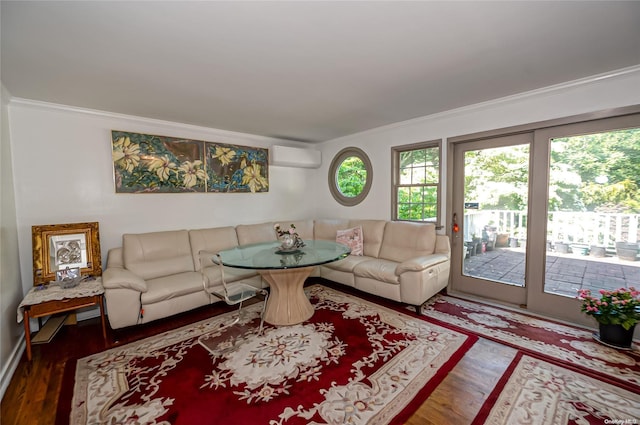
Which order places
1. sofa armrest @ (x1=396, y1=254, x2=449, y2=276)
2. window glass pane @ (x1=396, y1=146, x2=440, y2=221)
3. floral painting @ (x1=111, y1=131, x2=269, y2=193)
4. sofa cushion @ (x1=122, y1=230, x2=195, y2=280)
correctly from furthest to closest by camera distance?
window glass pane @ (x1=396, y1=146, x2=440, y2=221)
floral painting @ (x1=111, y1=131, x2=269, y2=193)
sofa cushion @ (x1=122, y1=230, x2=195, y2=280)
sofa armrest @ (x1=396, y1=254, x2=449, y2=276)

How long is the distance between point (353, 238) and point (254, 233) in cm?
157

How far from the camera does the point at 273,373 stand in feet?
6.68

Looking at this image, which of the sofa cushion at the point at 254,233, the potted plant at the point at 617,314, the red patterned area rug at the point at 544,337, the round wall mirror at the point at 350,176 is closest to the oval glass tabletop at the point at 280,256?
the sofa cushion at the point at 254,233

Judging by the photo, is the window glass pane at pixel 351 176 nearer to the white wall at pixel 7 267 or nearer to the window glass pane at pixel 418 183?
the window glass pane at pixel 418 183

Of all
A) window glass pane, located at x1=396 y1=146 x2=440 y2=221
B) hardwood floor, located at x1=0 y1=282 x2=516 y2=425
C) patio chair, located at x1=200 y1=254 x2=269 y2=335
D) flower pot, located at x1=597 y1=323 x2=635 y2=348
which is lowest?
hardwood floor, located at x1=0 y1=282 x2=516 y2=425

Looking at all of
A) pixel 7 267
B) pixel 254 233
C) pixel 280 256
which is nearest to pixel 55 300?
pixel 7 267

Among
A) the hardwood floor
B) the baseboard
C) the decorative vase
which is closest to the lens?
the hardwood floor

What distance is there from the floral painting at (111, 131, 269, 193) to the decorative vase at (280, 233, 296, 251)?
5.58 ft

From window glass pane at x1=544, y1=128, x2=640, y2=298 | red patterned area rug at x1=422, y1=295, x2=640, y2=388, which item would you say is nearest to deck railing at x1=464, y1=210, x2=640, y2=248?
window glass pane at x1=544, y1=128, x2=640, y2=298

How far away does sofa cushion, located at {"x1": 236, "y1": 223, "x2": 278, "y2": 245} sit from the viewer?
13.4 feet

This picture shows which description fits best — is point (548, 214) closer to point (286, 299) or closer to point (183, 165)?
point (286, 299)

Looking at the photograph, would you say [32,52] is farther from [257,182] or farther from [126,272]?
[257,182]

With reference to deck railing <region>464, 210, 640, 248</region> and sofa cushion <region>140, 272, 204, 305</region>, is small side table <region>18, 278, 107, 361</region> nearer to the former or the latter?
sofa cushion <region>140, 272, 204, 305</region>

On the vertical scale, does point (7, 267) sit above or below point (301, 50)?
below
